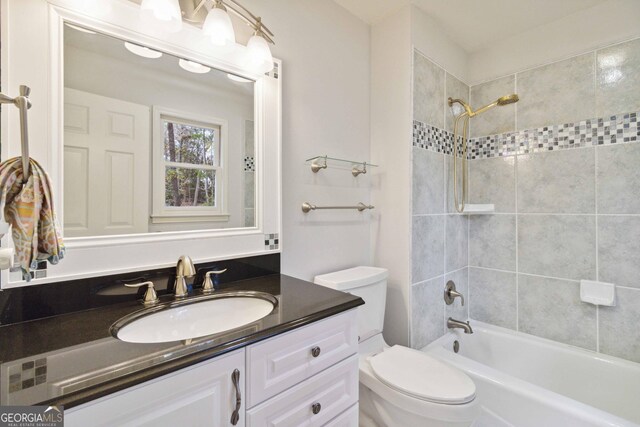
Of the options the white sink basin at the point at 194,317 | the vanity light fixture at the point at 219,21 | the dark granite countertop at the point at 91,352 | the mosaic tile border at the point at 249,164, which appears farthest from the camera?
the mosaic tile border at the point at 249,164

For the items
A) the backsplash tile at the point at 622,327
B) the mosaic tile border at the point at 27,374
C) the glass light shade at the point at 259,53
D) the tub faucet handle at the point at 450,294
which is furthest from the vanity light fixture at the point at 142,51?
the backsplash tile at the point at 622,327

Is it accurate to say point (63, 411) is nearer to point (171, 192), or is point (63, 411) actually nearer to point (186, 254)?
point (186, 254)

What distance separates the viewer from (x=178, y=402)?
2.19 feet

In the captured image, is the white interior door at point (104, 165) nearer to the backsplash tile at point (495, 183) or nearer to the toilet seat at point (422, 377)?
the toilet seat at point (422, 377)

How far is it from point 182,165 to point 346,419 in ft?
3.78

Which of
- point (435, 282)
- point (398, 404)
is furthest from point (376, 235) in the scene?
point (398, 404)

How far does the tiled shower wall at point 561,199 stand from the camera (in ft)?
5.46

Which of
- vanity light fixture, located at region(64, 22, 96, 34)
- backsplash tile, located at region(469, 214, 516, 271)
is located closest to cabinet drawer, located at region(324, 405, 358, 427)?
vanity light fixture, located at region(64, 22, 96, 34)

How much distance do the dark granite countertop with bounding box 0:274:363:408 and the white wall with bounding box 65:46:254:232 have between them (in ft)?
1.43

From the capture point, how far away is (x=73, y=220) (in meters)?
0.95

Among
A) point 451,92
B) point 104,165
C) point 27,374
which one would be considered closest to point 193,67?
point 104,165

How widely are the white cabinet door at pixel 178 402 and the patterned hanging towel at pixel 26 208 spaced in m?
0.39

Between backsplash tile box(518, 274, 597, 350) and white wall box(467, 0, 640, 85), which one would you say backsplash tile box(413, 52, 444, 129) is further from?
backsplash tile box(518, 274, 597, 350)

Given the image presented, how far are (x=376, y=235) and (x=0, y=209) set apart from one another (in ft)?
5.55
